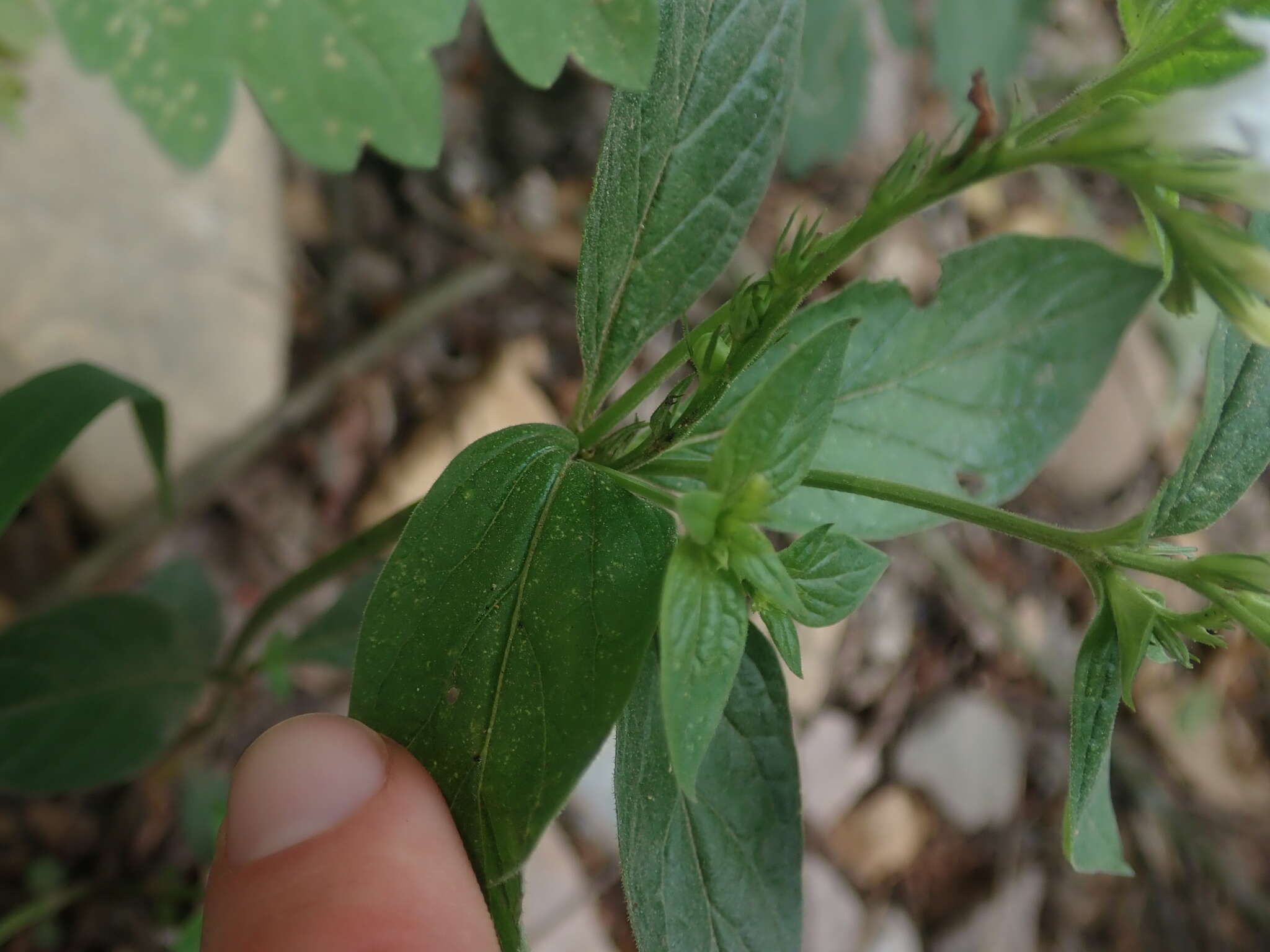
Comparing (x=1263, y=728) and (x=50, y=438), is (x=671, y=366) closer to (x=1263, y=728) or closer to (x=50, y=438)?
(x=50, y=438)

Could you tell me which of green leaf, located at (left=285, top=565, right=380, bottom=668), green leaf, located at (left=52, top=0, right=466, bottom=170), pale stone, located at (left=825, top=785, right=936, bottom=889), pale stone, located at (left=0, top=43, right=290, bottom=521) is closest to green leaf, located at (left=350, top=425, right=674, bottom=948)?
green leaf, located at (left=52, top=0, right=466, bottom=170)

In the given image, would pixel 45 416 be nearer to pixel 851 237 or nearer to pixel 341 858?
pixel 341 858

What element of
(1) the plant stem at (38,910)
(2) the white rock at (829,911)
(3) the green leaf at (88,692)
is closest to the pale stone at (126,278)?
(3) the green leaf at (88,692)

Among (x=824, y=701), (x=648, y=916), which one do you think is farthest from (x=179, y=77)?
(x=824, y=701)

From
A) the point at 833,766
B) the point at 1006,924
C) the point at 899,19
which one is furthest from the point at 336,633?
the point at 1006,924

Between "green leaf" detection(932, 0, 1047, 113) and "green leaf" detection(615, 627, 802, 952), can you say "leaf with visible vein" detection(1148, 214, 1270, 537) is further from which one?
"green leaf" detection(932, 0, 1047, 113)

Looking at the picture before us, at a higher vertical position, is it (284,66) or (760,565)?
(284,66)
